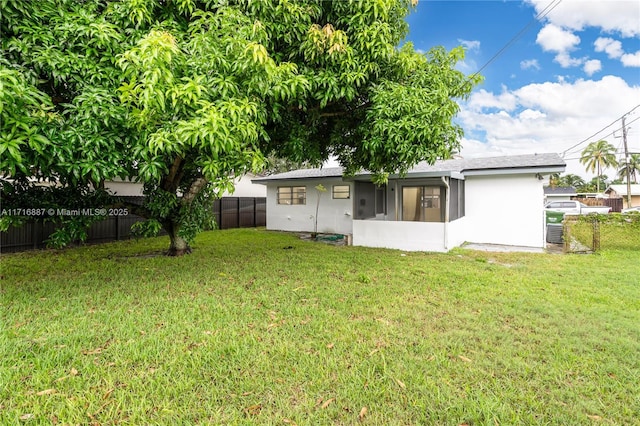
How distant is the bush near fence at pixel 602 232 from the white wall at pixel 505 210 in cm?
96

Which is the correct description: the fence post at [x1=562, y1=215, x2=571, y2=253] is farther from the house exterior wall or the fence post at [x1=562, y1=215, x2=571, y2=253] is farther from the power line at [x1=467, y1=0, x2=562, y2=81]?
the power line at [x1=467, y1=0, x2=562, y2=81]

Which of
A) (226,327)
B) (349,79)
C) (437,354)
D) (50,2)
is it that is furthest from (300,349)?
(50,2)

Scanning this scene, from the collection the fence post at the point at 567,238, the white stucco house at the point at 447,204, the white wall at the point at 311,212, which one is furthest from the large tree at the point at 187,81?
the white wall at the point at 311,212

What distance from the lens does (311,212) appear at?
13602 mm

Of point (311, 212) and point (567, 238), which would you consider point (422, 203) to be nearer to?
point (567, 238)

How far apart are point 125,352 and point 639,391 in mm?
4587

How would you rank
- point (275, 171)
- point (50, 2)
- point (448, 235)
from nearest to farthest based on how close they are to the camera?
point (50, 2) → point (448, 235) → point (275, 171)

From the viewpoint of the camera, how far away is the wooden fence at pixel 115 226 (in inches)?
333

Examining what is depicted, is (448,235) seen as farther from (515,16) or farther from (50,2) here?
(50,2)

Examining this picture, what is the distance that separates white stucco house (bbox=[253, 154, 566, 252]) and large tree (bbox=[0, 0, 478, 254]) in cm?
372

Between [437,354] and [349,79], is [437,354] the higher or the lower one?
the lower one

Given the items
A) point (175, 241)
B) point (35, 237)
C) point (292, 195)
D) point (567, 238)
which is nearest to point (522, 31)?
point (567, 238)

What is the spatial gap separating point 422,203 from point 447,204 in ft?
9.27

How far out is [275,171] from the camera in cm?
2898
